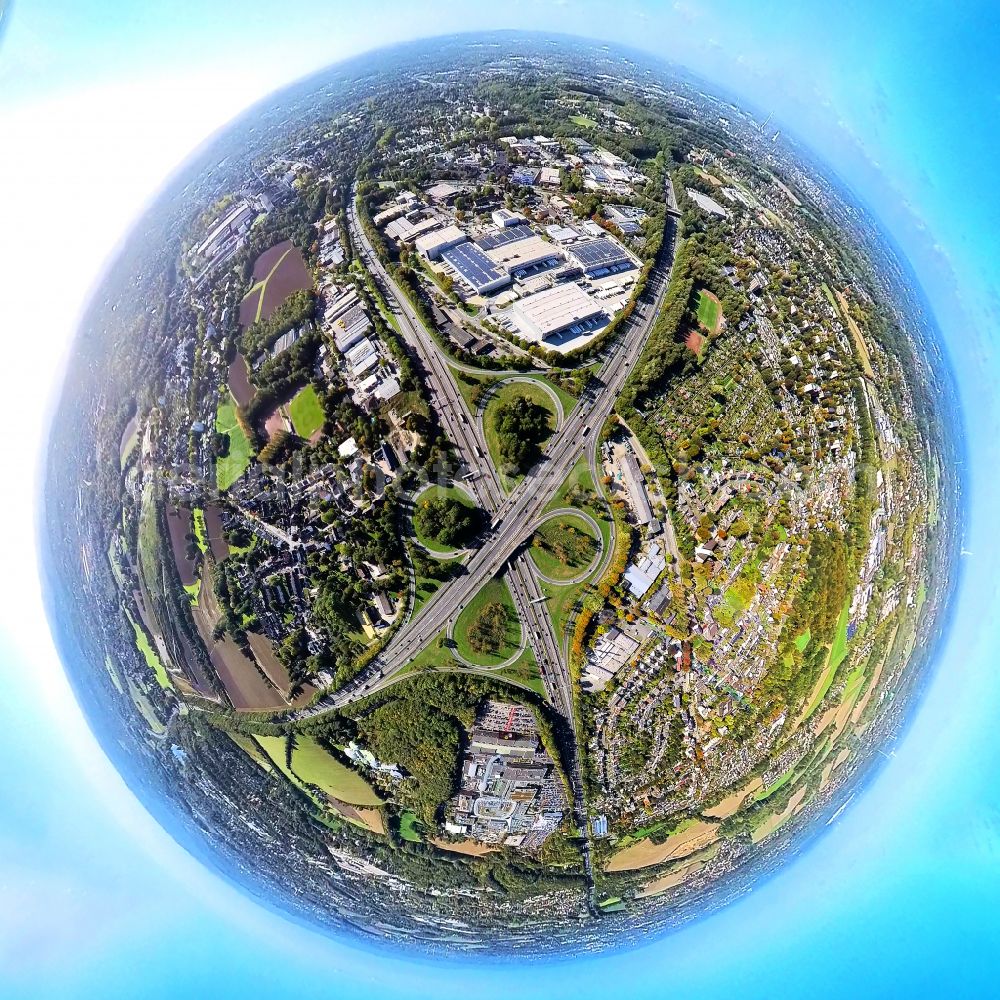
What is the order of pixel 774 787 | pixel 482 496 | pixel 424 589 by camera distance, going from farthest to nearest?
pixel 774 787 < pixel 482 496 < pixel 424 589

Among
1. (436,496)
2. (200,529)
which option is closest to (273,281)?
(200,529)

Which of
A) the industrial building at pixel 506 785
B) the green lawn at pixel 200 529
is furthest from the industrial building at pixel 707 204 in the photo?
the green lawn at pixel 200 529

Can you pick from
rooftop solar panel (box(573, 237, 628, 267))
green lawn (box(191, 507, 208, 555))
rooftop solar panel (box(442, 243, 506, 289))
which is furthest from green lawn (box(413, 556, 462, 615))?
rooftop solar panel (box(573, 237, 628, 267))

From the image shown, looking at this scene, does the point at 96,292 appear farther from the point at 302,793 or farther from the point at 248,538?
the point at 302,793

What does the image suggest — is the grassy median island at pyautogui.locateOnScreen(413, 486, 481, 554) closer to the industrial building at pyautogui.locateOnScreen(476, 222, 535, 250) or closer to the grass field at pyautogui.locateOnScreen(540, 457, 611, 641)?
the grass field at pyautogui.locateOnScreen(540, 457, 611, 641)

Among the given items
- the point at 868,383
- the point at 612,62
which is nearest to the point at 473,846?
the point at 868,383

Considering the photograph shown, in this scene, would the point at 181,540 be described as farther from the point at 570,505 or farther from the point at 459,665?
the point at 570,505
